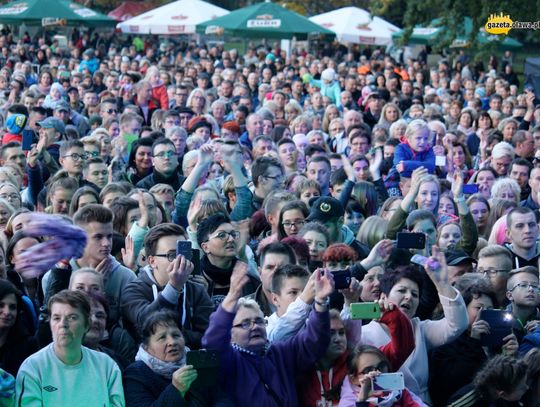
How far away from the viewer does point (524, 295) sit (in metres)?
7.74

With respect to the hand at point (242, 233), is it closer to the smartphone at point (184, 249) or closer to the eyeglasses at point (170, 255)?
the eyeglasses at point (170, 255)

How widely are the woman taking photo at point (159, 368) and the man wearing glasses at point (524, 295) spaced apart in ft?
8.06

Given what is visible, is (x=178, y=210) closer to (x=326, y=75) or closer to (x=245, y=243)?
(x=245, y=243)

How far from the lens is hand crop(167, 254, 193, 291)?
6.60 metres

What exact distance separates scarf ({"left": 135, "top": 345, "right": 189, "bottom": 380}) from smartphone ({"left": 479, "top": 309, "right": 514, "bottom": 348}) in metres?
1.81

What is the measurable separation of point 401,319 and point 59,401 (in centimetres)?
199

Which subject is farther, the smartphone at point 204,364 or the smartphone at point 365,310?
the smartphone at point 365,310

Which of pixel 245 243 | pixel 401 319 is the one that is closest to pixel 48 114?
pixel 245 243

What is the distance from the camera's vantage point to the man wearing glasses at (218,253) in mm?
7684

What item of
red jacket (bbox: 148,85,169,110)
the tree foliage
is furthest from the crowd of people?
the tree foliage

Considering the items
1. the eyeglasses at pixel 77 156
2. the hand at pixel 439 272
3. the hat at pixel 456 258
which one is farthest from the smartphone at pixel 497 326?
the eyeglasses at pixel 77 156

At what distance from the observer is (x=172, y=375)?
20.1ft

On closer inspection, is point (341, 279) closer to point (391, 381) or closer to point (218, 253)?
point (391, 381)

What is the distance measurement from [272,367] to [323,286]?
0.52 meters
